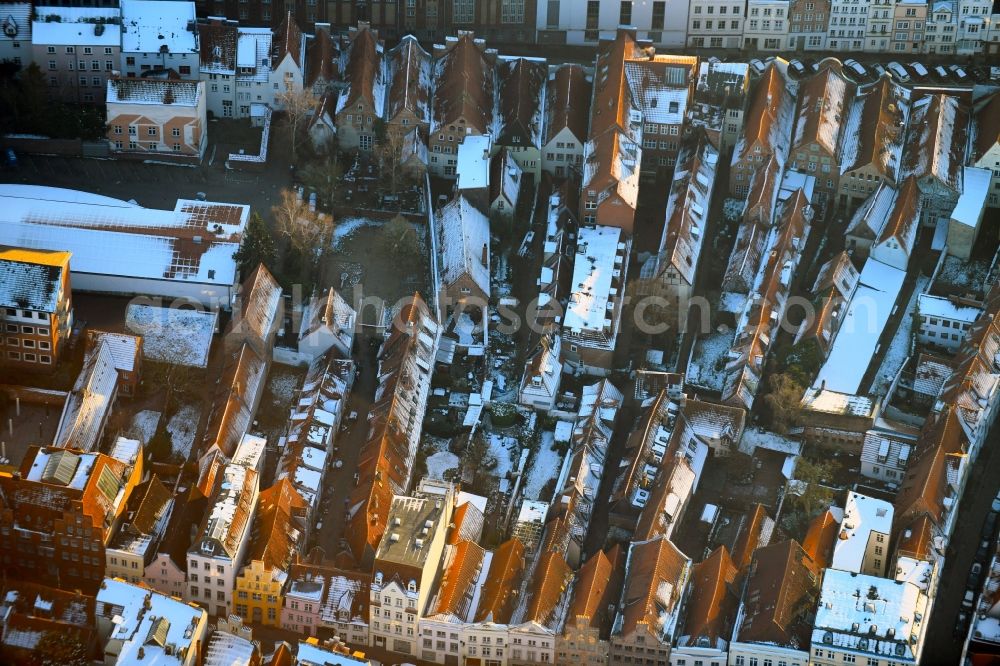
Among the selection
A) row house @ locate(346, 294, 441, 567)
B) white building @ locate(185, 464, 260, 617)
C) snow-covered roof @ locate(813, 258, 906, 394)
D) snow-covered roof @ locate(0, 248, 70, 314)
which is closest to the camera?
white building @ locate(185, 464, 260, 617)

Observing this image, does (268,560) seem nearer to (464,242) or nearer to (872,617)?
(464,242)

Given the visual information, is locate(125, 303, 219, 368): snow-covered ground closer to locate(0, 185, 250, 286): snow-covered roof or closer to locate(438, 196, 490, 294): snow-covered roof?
locate(0, 185, 250, 286): snow-covered roof

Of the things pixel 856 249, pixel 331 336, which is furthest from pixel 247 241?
pixel 856 249

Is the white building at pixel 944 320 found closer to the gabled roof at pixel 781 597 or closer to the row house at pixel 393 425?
the gabled roof at pixel 781 597

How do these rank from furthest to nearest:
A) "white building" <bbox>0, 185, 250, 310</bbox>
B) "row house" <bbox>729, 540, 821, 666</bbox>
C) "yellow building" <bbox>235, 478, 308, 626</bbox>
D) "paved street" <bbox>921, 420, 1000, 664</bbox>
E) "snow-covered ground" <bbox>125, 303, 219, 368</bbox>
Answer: "white building" <bbox>0, 185, 250, 310</bbox>, "snow-covered ground" <bbox>125, 303, 219, 368</bbox>, "paved street" <bbox>921, 420, 1000, 664</bbox>, "yellow building" <bbox>235, 478, 308, 626</bbox>, "row house" <bbox>729, 540, 821, 666</bbox>

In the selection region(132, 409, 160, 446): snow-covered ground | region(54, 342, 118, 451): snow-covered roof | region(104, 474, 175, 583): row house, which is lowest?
region(104, 474, 175, 583): row house

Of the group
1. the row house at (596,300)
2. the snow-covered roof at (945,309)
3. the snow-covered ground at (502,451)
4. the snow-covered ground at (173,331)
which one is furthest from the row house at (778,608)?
the snow-covered ground at (173,331)

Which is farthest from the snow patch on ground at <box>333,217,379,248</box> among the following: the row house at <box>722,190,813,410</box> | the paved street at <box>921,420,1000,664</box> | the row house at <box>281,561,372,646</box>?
the paved street at <box>921,420,1000,664</box>
